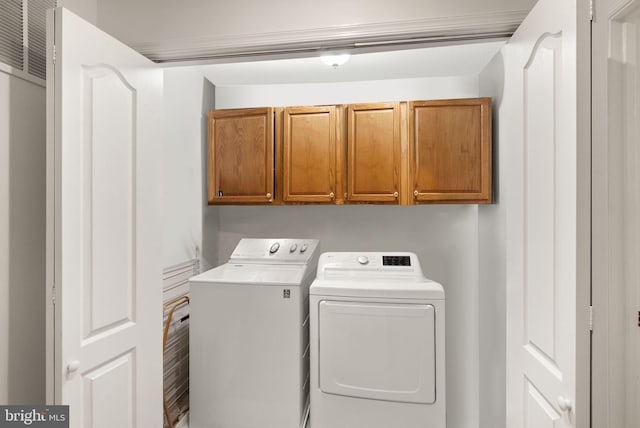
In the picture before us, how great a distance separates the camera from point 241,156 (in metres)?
2.53

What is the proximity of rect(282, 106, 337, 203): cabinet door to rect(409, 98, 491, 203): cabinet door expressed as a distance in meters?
0.56

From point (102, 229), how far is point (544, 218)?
4.80ft

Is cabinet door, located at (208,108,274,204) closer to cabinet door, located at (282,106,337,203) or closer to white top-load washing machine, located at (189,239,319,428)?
cabinet door, located at (282,106,337,203)

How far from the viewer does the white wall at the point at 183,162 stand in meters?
2.28

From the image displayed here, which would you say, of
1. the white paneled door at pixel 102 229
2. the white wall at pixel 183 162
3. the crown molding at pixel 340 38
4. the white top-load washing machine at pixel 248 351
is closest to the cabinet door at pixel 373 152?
the white top-load washing machine at pixel 248 351

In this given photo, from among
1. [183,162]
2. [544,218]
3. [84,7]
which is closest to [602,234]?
[544,218]

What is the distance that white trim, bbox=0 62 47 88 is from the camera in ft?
3.65

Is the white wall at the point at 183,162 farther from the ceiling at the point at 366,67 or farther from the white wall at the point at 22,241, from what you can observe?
the white wall at the point at 22,241

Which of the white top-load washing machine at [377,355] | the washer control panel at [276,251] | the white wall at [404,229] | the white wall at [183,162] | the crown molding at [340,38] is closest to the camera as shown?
the crown molding at [340,38]

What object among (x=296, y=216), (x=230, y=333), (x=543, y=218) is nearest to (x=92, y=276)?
(x=230, y=333)

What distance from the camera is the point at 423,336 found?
1842 mm

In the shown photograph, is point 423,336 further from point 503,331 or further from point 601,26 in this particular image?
point 601,26

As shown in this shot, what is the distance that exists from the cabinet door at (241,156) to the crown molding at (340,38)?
98 centimetres

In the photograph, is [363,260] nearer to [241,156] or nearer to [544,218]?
[241,156]
